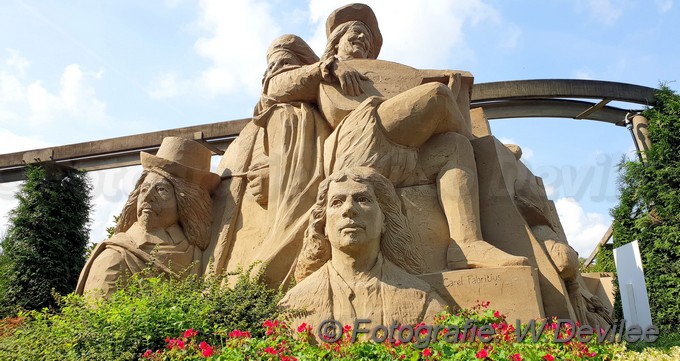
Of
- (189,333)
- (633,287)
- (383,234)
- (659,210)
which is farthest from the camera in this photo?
(659,210)

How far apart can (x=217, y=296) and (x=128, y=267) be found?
138cm

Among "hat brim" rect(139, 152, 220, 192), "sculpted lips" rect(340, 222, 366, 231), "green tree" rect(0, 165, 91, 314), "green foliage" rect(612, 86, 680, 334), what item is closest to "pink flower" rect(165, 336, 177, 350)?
"sculpted lips" rect(340, 222, 366, 231)

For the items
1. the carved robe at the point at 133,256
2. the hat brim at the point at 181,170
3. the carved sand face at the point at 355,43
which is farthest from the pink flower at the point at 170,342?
the carved sand face at the point at 355,43

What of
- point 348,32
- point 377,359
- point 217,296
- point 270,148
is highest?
point 348,32

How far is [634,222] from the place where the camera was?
10938 millimetres

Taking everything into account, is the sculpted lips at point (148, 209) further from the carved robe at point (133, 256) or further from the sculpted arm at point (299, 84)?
the sculpted arm at point (299, 84)

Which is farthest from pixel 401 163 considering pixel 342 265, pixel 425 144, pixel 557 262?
pixel 557 262

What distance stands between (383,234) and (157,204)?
7.73ft

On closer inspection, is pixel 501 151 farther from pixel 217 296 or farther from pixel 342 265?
pixel 217 296

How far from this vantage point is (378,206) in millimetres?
4152

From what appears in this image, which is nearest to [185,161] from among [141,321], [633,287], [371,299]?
[141,321]

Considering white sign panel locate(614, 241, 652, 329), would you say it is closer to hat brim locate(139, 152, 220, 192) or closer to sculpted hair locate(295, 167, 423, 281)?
sculpted hair locate(295, 167, 423, 281)

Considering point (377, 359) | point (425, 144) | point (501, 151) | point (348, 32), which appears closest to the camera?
point (377, 359)

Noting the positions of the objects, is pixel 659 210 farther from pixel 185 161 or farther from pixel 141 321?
pixel 141 321
